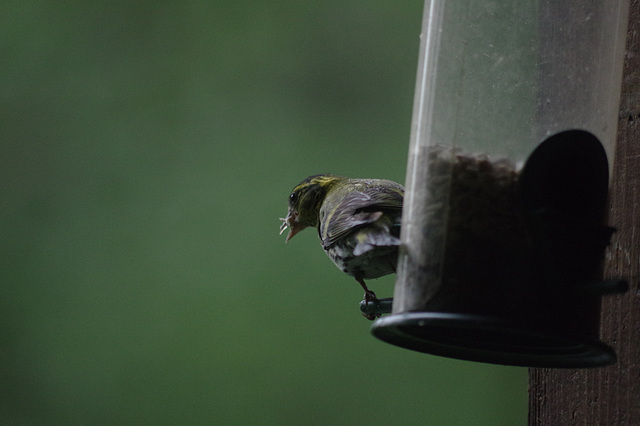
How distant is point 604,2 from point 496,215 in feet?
1.52

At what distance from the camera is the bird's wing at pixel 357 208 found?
2.25m

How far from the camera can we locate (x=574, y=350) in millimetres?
1442

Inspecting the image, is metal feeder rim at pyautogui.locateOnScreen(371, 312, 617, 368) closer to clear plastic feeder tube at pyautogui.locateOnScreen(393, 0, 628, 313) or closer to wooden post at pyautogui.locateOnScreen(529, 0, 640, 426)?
clear plastic feeder tube at pyautogui.locateOnScreen(393, 0, 628, 313)

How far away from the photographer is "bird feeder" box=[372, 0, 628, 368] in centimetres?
138

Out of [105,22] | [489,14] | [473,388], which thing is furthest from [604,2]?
[105,22]

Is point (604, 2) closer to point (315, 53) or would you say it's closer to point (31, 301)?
point (315, 53)

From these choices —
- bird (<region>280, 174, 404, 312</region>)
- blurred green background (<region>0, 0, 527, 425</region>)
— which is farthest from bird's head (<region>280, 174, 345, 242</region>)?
blurred green background (<region>0, 0, 527, 425</region>)

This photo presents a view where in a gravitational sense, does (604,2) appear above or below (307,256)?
above

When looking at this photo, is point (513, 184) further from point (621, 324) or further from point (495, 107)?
point (621, 324)

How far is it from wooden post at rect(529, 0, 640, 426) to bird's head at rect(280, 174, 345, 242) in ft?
4.69

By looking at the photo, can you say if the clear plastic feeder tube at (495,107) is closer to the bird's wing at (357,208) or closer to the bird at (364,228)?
the bird at (364,228)

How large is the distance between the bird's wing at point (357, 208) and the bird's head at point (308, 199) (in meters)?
0.29

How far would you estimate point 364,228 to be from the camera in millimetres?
2219

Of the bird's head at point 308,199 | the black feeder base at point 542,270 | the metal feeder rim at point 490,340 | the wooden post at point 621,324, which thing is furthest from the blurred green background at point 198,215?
the black feeder base at point 542,270
